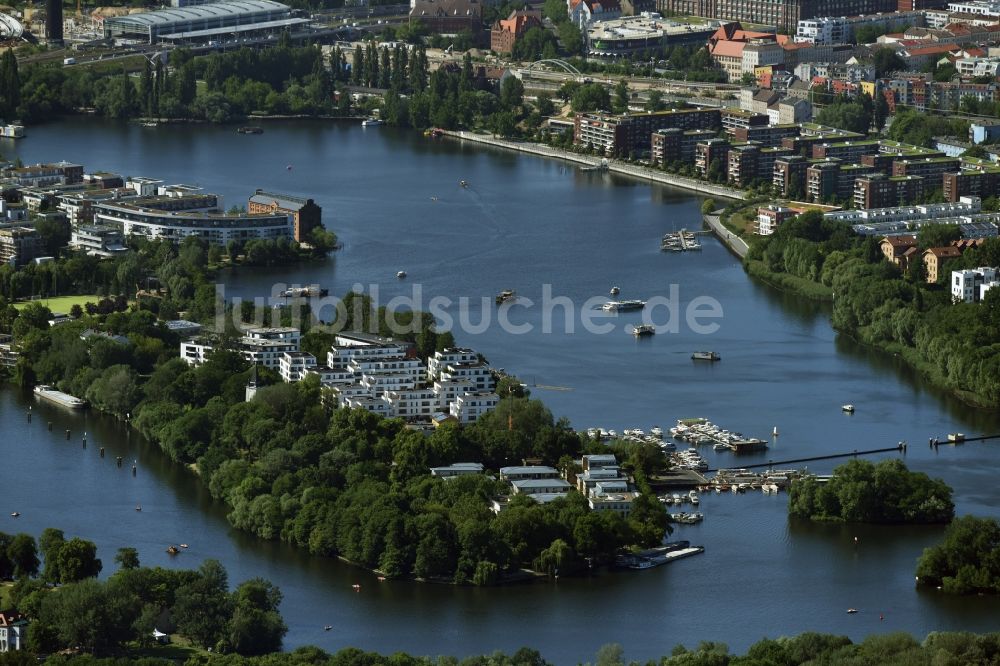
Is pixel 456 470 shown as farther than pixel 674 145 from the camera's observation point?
No

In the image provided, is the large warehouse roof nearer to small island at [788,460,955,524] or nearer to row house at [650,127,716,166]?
row house at [650,127,716,166]

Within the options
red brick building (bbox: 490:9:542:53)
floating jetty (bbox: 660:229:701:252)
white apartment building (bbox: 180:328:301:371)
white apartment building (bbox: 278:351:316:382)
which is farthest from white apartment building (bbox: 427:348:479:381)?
red brick building (bbox: 490:9:542:53)

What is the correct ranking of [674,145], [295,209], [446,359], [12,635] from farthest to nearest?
[674,145], [295,209], [446,359], [12,635]

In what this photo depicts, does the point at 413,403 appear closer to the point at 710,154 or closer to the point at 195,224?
the point at 195,224

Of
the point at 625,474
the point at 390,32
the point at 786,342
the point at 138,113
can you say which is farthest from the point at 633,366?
the point at 390,32

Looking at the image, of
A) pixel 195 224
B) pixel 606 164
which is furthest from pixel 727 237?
pixel 195 224

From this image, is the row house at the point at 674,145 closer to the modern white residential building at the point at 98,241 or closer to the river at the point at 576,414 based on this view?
the river at the point at 576,414

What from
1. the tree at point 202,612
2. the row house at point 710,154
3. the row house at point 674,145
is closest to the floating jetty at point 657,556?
the tree at point 202,612
